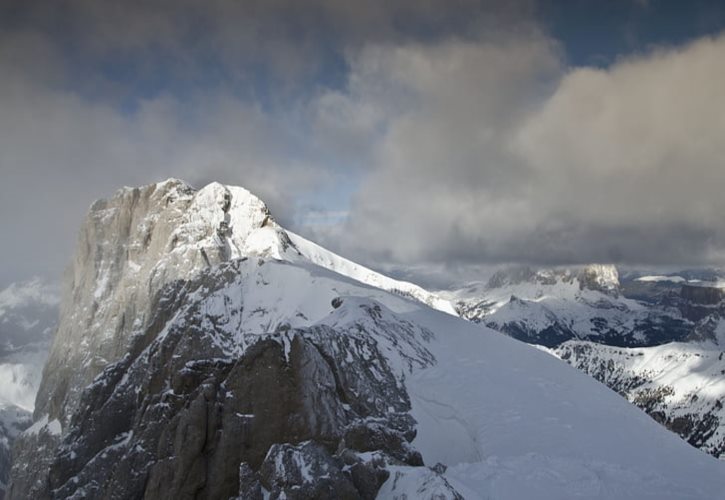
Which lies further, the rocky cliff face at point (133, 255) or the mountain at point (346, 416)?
the rocky cliff face at point (133, 255)

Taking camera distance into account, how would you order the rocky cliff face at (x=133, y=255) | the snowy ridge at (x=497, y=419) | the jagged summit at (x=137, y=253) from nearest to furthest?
the snowy ridge at (x=497, y=419)
the jagged summit at (x=137, y=253)
the rocky cliff face at (x=133, y=255)

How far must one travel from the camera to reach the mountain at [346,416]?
37.4 metres

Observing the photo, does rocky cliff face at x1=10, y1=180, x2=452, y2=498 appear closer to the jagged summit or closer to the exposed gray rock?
the exposed gray rock

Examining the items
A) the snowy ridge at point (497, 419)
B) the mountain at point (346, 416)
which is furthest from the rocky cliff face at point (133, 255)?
the snowy ridge at point (497, 419)

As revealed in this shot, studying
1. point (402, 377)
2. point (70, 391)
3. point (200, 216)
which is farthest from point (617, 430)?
point (70, 391)

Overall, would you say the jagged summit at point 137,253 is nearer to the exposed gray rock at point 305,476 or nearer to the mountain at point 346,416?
the mountain at point 346,416

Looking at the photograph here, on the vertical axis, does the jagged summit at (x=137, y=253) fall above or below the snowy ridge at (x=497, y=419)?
above

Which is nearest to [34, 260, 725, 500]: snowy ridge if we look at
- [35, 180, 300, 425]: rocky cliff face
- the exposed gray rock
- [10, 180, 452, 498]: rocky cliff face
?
[10, 180, 452, 498]: rocky cliff face

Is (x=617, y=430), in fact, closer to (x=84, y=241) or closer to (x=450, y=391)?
(x=450, y=391)

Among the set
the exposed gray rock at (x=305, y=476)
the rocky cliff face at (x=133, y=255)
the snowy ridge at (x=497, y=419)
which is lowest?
the exposed gray rock at (x=305, y=476)

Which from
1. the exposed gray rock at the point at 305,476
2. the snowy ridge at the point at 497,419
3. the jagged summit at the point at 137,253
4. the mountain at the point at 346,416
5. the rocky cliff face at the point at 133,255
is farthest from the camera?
the rocky cliff face at the point at 133,255

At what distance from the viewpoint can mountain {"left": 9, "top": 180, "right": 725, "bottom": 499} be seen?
37406 millimetres

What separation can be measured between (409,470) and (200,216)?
441 ft

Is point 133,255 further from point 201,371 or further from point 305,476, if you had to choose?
point 305,476
